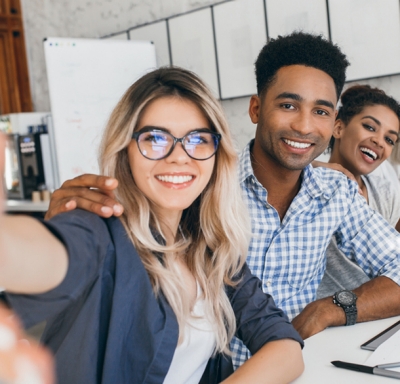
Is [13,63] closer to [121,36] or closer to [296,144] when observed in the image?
[121,36]

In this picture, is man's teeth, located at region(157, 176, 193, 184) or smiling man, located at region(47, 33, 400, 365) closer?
man's teeth, located at region(157, 176, 193, 184)

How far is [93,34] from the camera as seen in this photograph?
14.3 feet

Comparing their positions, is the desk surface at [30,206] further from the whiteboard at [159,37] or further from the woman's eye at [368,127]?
the woman's eye at [368,127]

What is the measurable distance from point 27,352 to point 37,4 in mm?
5313

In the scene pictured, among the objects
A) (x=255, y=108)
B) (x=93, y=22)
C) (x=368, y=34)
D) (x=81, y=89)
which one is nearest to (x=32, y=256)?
(x=255, y=108)

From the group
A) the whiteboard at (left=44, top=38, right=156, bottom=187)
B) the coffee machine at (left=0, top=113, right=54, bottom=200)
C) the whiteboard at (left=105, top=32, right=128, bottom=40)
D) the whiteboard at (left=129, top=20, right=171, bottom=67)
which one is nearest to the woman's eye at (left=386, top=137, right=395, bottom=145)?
the whiteboard at (left=44, top=38, right=156, bottom=187)

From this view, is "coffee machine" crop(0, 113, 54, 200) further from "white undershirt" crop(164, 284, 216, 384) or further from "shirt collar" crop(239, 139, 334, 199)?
"white undershirt" crop(164, 284, 216, 384)

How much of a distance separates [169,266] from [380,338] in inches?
18.6

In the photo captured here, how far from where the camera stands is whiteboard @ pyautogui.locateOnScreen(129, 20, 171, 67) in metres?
3.84

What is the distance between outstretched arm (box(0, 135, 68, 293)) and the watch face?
3.02ft

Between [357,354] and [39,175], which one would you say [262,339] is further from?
[39,175]

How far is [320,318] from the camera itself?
121cm

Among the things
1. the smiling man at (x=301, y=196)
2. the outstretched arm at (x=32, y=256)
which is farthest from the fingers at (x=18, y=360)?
the smiling man at (x=301, y=196)

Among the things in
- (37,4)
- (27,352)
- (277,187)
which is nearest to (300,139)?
(277,187)
